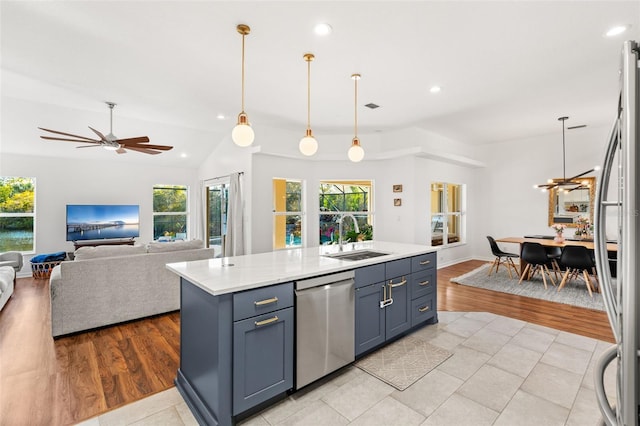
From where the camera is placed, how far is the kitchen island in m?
1.74

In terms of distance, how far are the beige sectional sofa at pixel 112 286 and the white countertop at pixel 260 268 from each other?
1.51 meters

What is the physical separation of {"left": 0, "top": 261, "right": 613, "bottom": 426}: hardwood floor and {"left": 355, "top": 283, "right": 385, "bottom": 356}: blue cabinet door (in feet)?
4.95

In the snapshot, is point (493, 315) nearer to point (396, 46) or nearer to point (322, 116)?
point (396, 46)

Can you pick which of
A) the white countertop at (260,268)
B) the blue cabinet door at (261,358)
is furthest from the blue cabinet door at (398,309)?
the blue cabinet door at (261,358)

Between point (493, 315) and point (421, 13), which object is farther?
point (493, 315)

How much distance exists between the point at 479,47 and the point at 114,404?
415 centimetres

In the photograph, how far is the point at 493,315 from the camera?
3648 millimetres

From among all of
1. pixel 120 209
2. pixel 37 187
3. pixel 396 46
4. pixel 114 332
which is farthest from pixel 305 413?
pixel 37 187

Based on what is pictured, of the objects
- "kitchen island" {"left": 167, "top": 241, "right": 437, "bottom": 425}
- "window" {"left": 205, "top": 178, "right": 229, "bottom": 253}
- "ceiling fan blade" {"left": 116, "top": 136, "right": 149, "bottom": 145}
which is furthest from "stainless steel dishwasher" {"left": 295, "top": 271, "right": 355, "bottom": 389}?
"window" {"left": 205, "top": 178, "right": 229, "bottom": 253}

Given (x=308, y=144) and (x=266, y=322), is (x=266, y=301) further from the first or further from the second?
(x=308, y=144)

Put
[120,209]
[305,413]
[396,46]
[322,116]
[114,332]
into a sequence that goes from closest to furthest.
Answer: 1. [305,413]
2. [396,46]
3. [114,332]
4. [322,116]
5. [120,209]

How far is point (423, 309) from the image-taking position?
3.16 metres

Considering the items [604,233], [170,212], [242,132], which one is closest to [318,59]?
[242,132]

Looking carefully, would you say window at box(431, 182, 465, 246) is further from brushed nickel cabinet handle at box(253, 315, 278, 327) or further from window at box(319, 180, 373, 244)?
brushed nickel cabinet handle at box(253, 315, 278, 327)
